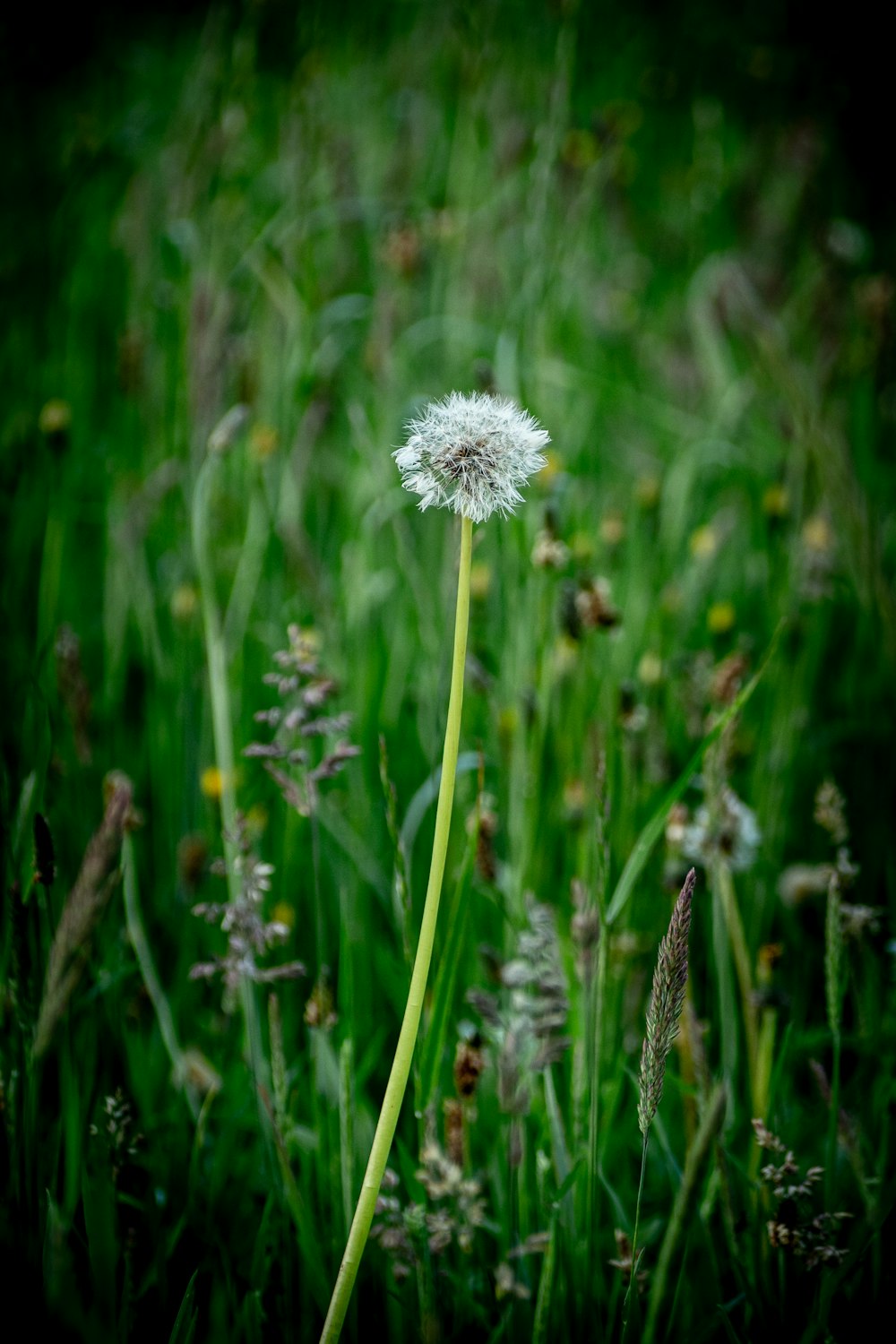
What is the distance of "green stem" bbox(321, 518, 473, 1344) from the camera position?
65 cm

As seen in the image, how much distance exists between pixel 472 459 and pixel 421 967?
1.30 ft

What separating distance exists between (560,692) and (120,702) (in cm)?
97

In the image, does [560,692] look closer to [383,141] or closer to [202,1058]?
[202,1058]

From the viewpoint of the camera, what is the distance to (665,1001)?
719 mm

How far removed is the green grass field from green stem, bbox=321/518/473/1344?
0.64 feet

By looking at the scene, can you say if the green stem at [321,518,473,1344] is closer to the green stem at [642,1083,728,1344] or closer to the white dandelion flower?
the white dandelion flower

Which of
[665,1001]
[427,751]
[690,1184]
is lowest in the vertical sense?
[690,1184]

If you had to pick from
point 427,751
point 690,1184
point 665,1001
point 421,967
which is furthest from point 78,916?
point 427,751

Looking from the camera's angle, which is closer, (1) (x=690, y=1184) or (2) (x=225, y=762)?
(1) (x=690, y=1184)

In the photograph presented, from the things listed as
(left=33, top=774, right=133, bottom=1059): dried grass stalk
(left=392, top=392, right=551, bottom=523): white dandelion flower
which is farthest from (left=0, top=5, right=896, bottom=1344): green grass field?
(left=392, top=392, right=551, bottom=523): white dandelion flower

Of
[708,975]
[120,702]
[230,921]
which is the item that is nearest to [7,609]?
[120,702]

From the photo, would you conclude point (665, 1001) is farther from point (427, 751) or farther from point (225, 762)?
point (427, 751)

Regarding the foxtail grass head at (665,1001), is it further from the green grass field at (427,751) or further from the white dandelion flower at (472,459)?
the white dandelion flower at (472,459)

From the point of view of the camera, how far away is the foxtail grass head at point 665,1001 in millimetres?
690
